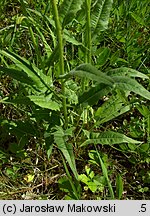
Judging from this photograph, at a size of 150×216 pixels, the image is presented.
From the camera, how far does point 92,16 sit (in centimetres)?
145

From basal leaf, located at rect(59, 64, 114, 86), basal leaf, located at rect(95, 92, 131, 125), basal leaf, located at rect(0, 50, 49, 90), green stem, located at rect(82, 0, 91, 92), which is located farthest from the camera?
basal leaf, located at rect(95, 92, 131, 125)

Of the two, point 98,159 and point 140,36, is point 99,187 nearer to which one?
point 98,159

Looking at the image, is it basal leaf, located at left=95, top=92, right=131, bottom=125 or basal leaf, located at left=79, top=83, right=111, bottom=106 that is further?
basal leaf, located at left=95, top=92, right=131, bottom=125

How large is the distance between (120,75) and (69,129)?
0.85 ft

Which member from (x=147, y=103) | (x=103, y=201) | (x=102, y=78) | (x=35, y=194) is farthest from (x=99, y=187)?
(x=102, y=78)

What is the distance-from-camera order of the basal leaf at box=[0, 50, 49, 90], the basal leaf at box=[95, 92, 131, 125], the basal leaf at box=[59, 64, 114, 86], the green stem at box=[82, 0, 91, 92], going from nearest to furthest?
the basal leaf at box=[59, 64, 114, 86]
the green stem at box=[82, 0, 91, 92]
the basal leaf at box=[0, 50, 49, 90]
the basal leaf at box=[95, 92, 131, 125]

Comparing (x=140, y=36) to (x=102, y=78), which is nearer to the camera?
(x=102, y=78)

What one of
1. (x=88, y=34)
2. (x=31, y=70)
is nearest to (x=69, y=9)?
(x=88, y=34)

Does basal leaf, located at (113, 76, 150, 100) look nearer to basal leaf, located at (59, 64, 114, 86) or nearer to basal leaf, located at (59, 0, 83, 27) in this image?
basal leaf, located at (59, 64, 114, 86)

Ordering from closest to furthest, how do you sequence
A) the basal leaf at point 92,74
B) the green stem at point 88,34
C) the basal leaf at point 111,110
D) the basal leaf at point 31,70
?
the basal leaf at point 92,74 → the green stem at point 88,34 → the basal leaf at point 31,70 → the basal leaf at point 111,110

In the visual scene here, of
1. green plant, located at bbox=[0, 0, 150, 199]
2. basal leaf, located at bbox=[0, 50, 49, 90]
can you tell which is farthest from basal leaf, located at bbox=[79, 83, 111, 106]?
basal leaf, located at bbox=[0, 50, 49, 90]

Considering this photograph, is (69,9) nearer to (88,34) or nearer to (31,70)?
(88,34)

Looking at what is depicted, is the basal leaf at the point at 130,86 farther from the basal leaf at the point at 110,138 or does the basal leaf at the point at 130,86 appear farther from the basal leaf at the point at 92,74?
the basal leaf at the point at 110,138

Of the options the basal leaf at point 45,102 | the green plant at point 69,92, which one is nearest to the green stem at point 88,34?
the green plant at point 69,92
